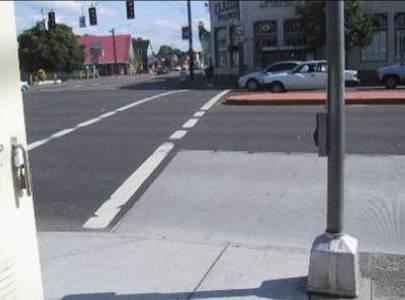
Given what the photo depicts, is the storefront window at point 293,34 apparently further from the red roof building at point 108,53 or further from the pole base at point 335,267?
the red roof building at point 108,53

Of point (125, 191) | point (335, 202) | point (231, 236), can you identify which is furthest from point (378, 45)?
point (335, 202)

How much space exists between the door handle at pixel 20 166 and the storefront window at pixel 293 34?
41.7 metres

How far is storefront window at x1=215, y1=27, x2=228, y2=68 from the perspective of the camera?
161 ft

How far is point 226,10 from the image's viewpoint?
48531 mm

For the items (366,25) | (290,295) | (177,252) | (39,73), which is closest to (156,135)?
(177,252)

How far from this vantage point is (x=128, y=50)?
130250 mm

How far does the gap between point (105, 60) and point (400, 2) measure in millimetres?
92567

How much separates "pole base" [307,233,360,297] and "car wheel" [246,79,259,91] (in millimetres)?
28616

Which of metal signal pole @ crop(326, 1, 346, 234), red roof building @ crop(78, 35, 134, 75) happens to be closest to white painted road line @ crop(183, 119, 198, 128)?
metal signal pole @ crop(326, 1, 346, 234)

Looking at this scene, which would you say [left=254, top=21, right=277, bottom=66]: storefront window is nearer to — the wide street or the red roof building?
the wide street

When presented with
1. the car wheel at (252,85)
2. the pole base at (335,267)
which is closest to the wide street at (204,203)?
the pole base at (335,267)

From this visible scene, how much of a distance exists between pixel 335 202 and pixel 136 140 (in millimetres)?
8788

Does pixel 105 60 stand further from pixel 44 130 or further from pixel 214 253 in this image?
pixel 214 253

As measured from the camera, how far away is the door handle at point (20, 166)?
3287 millimetres
